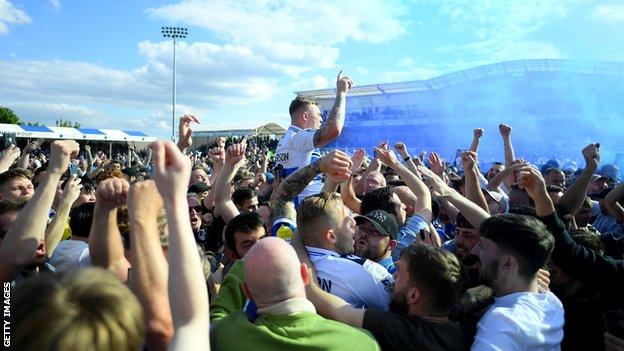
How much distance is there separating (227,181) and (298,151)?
0.88 meters

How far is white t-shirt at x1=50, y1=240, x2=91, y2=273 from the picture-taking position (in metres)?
3.03

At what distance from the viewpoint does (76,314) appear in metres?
1.33

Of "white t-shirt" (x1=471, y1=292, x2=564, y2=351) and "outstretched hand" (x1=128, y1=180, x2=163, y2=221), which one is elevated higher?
"outstretched hand" (x1=128, y1=180, x2=163, y2=221)

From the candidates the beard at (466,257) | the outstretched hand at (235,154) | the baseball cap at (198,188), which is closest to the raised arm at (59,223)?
the outstretched hand at (235,154)

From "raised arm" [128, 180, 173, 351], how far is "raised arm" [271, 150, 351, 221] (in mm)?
1453

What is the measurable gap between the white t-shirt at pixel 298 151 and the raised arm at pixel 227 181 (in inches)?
26.9

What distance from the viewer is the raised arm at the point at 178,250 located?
1.53 metres

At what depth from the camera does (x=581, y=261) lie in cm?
297

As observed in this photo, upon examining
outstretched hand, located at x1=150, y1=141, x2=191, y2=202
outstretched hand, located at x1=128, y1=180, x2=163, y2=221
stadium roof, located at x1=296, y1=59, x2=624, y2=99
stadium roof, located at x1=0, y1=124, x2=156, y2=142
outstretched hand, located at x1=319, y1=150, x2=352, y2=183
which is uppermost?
stadium roof, located at x1=296, y1=59, x2=624, y2=99

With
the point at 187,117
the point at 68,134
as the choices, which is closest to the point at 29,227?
the point at 187,117

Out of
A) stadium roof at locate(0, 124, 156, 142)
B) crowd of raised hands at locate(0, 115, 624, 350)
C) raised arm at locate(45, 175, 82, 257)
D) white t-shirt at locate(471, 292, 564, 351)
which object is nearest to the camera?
crowd of raised hands at locate(0, 115, 624, 350)

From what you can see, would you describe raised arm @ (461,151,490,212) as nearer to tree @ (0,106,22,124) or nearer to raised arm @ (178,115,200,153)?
raised arm @ (178,115,200,153)

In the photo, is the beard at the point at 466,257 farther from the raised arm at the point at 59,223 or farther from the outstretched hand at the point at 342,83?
the raised arm at the point at 59,223

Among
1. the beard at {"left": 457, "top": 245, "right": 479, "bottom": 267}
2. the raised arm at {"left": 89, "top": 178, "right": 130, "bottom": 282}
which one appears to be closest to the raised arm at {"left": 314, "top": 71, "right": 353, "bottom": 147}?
the beard at {"left": 457, "top": 245, "right": 479, "bottom": 267}
